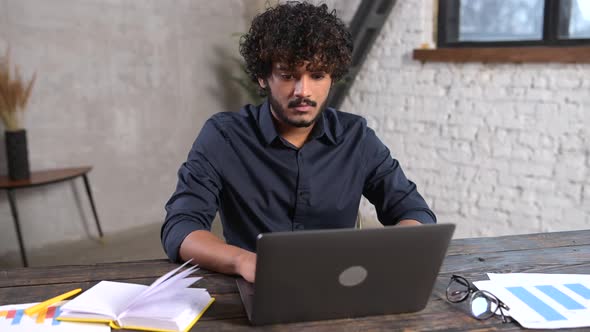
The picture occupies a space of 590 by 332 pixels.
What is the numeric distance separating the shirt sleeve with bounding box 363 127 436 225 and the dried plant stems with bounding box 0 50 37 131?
2.35 metres

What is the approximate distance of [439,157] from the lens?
3684 millimetres

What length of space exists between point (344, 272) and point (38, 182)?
107 inches

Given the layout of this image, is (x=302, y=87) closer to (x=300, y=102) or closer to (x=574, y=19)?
(x=300, y=102)

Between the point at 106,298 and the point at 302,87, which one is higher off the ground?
the point at 302,87

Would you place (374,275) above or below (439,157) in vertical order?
above

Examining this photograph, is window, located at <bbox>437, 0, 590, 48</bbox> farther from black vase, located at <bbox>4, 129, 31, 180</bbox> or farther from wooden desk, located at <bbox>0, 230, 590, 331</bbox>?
black vase, located at <bbox>4, 129, 31, 180</bbox>

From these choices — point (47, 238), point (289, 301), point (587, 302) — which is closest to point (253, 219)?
point (289, 301)

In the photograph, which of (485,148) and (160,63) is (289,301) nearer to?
(485,148)

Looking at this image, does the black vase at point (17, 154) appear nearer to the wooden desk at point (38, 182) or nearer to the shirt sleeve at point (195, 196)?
the wooden desk at point (38, 182)

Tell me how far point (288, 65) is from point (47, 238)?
2.72 m

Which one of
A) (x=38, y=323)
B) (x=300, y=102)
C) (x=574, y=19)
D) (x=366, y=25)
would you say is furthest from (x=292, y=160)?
(x=366, y=25)

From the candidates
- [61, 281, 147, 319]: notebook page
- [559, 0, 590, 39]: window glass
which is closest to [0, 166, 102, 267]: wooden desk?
[61, 281, 147, 319]: notebook page

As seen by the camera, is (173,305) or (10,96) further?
(10,96)

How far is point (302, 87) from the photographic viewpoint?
4.94ft
